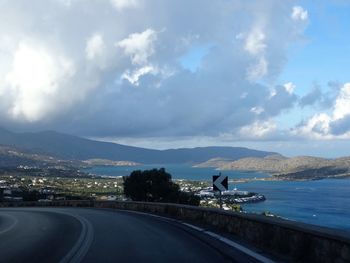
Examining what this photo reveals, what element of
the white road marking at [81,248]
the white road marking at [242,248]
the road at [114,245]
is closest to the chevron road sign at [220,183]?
the road at [114,245]

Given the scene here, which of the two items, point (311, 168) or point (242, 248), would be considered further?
point (311, 168)

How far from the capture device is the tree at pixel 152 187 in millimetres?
56906

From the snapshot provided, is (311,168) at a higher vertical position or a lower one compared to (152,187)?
higher

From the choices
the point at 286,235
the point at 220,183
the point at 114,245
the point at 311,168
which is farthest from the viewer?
the point at 311,168

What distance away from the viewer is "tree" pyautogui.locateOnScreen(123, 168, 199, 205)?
56.9 meters

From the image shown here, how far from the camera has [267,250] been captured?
44.0ft

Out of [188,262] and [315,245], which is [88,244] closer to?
[188,262]

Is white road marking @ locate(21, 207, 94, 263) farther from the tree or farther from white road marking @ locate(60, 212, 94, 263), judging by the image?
the tree

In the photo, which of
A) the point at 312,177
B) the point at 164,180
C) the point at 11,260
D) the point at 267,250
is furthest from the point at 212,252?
the point at 312,177

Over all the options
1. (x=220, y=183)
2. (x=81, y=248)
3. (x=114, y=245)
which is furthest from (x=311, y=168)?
(x=81, y=248)

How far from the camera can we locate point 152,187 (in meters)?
58.6

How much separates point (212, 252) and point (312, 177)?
11958 cm

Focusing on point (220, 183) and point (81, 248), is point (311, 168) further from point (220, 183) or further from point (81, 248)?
point (81, 248)

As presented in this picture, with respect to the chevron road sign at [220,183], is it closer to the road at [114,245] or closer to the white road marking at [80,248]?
the road at [114,245]
